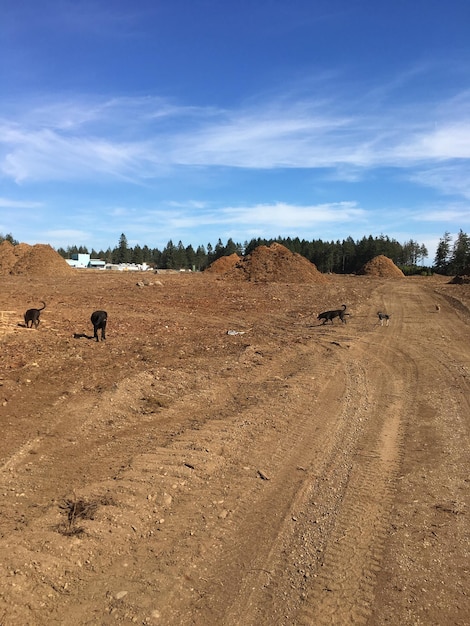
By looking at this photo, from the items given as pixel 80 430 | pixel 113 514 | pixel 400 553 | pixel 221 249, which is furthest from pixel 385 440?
pixel 221 249

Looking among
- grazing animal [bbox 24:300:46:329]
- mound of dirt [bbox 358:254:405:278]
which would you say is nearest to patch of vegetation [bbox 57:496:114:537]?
grazing animal [bbox 24:300:46:329]

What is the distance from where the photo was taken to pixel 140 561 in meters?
3.84

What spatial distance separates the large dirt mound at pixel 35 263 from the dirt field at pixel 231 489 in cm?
3934

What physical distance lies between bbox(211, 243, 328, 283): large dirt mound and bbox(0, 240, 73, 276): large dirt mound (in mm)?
19438

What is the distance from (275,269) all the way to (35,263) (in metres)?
26.7

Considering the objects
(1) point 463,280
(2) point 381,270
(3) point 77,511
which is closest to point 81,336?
(3) point 77,511

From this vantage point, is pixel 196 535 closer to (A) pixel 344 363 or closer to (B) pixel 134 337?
(A) pixel 344 363

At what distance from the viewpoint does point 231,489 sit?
511 centimetres

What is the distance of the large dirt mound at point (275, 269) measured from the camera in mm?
40438

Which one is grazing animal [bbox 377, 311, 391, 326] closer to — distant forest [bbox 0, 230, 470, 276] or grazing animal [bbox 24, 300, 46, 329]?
grazing animal [bbox 24, 300, 46, 329]

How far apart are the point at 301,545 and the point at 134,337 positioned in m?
10.6

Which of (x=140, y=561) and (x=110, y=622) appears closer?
(x=110, y=622)

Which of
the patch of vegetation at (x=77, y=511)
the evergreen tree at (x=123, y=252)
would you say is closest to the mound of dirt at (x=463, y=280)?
the patch of vegetation at (x=77, y=511)

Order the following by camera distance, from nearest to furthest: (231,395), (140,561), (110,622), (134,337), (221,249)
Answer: (110,622), (140,561), (231,395), (134,337), (221,249)
